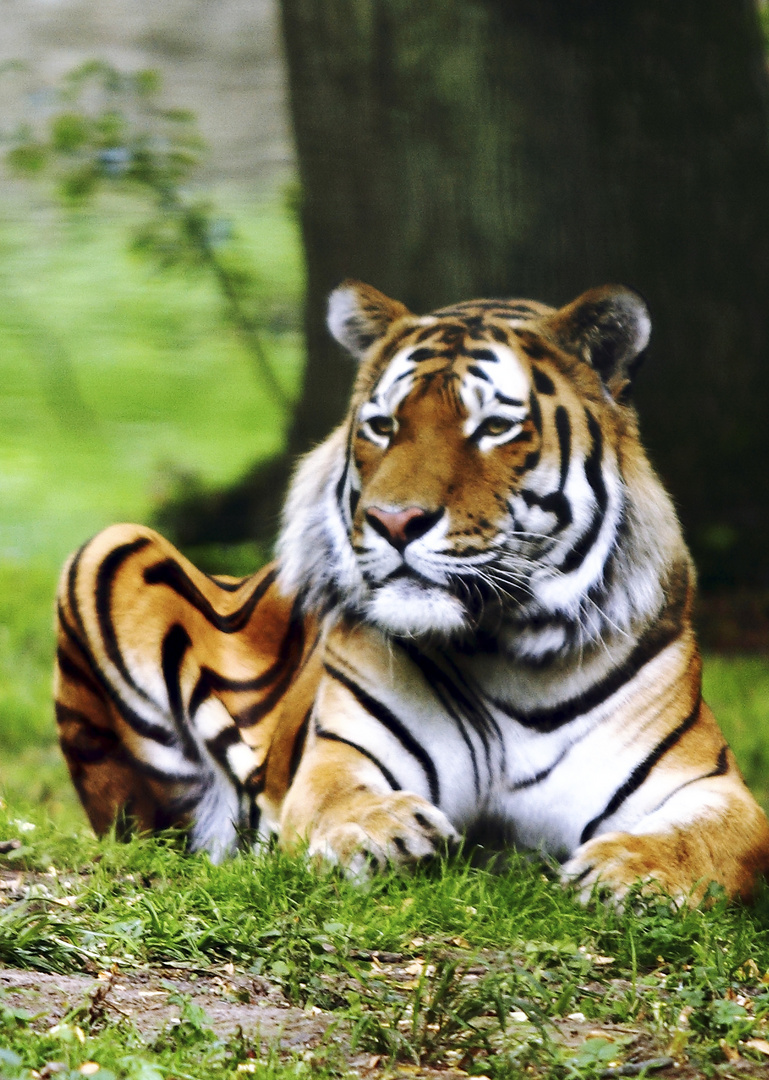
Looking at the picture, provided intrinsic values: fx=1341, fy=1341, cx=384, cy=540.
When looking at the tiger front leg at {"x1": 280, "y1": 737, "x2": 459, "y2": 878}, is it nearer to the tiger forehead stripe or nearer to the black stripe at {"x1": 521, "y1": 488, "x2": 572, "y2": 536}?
the black stripe at {"x1": 521, "y1": 488, "x2": 572, "y2": 536}

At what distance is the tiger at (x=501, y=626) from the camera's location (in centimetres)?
328

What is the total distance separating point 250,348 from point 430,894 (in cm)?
475

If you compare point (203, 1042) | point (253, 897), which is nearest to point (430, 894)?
point (253, 897)

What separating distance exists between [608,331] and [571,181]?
2293mm

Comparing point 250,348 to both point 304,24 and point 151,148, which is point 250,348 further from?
point 304,24

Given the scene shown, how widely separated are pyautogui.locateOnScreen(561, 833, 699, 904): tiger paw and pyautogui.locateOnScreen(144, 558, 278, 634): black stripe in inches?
59.9

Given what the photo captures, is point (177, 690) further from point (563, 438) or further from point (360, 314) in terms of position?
point (563, 438)

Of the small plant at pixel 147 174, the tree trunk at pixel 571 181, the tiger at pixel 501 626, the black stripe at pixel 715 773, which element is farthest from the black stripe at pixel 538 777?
the small plant at pixel 147 174

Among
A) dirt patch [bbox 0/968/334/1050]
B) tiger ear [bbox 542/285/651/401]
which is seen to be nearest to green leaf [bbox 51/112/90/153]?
tiger ear [bbox 542/285/651/401]

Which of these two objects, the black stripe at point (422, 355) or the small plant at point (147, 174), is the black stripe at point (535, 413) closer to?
the black stripe at point (422, 355)

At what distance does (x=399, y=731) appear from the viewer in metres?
3.56

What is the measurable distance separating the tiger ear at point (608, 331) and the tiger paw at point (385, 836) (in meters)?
1.25

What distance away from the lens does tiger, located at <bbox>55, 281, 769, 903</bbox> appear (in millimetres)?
3279

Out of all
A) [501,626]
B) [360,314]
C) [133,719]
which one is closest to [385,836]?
[501,626]
